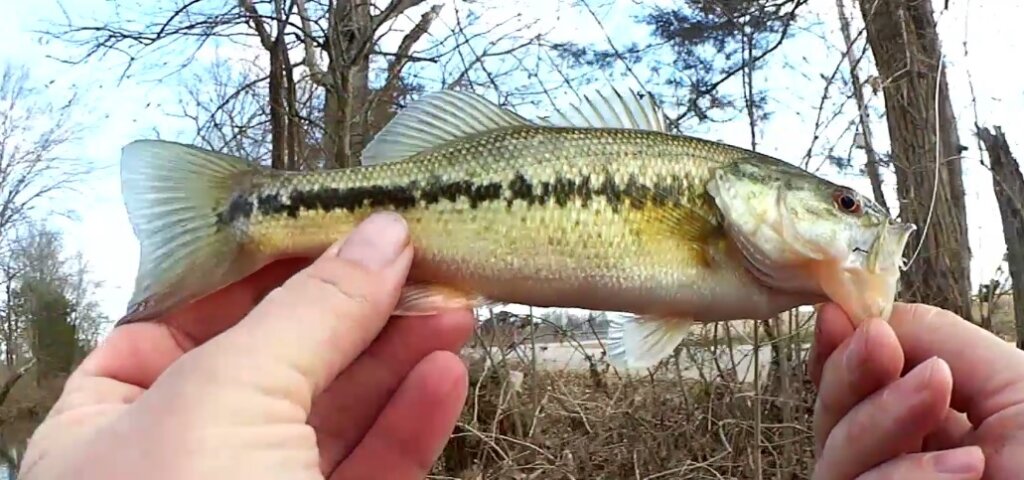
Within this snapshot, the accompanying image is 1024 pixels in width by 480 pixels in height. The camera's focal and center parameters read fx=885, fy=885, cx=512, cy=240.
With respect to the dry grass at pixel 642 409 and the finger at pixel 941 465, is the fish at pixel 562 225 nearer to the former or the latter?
the finger at pixel 941 465

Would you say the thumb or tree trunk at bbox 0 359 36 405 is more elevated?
the thumb

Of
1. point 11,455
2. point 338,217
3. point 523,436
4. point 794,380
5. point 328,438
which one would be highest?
point 338,217

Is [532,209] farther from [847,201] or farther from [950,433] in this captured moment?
[950,433]

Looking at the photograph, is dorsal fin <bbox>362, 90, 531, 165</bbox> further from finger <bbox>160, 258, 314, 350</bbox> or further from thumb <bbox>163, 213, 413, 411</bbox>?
finger <bbox>160, 258, 314, 350</bbox>

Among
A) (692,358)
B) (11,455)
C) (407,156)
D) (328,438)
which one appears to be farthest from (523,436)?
(11,455)

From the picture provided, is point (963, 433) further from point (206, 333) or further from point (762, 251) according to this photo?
point (206, 333)

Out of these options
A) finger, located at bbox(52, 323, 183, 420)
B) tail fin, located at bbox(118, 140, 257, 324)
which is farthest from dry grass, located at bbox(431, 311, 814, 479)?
tail fin, located at bbox(118, 140, 257, 324)
